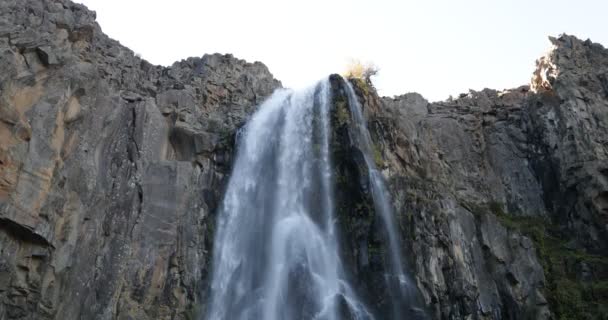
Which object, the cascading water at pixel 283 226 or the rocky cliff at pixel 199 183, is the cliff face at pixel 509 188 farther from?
the cascading water at pixel 283 226

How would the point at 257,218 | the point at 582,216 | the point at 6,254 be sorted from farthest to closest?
the point at 582,216, the point at 257,218, the point at 6,254

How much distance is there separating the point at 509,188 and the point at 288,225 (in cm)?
1273

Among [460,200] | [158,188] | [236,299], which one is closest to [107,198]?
[158,188]

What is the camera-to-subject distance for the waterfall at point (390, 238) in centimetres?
2014

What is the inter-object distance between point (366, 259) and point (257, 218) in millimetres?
4920

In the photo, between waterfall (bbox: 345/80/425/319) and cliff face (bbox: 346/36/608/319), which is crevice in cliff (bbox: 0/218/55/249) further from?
cliff face (bbox: 346/36/608/319)

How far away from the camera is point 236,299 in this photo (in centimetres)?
2120

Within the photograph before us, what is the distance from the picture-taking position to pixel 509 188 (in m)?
29.1

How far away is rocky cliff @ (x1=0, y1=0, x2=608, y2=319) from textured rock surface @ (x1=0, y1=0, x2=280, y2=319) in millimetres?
52

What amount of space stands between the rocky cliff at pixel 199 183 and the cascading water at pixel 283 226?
758mm

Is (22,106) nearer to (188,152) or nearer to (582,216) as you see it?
(188,152)

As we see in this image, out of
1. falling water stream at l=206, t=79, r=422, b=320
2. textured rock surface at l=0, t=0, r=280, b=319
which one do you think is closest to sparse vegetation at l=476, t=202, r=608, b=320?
falling water stream at l=206, t=79, r=422, b=320

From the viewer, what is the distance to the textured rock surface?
58.0ft

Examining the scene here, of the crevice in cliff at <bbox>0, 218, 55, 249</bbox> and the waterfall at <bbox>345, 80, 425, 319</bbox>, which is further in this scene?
the waterfall at <bbox>345, 80, 425, 319</bbox>
